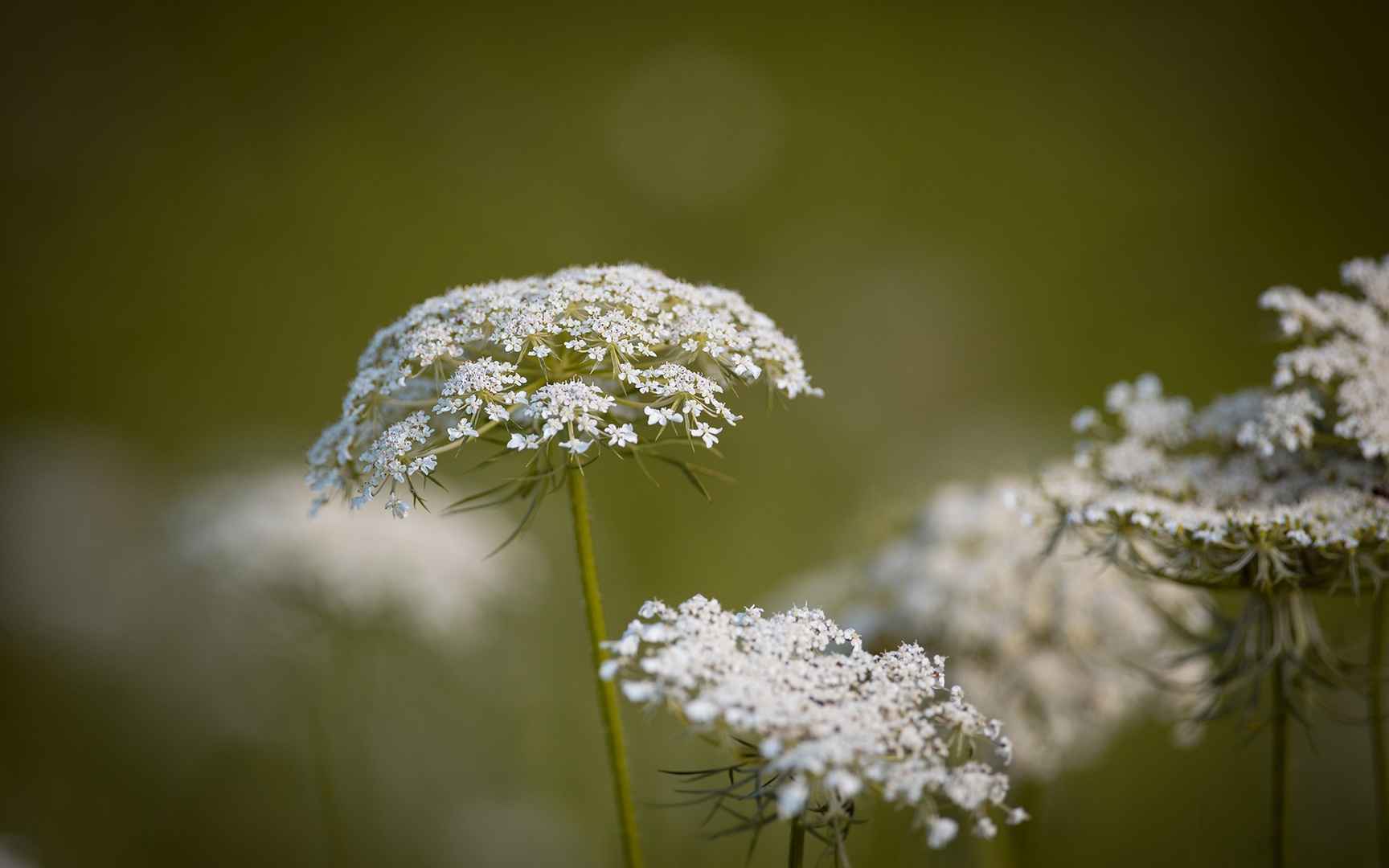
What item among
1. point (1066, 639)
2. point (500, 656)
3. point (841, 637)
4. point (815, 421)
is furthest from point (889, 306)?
point (841, 637)

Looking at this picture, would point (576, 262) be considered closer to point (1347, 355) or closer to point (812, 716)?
point (1347, 355)

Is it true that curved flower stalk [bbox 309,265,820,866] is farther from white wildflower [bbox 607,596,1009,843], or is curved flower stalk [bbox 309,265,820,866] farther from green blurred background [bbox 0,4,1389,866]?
green blurred background [bbox 0,4,1389,866]

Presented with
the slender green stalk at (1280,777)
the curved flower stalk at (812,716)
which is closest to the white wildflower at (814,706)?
the curved flower stalk at (812,716)

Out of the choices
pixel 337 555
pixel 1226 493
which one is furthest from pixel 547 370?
pixel 337 555

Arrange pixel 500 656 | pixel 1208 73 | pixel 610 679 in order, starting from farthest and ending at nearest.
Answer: pixel 1208 73
pixel 500 656
pixel 610 679

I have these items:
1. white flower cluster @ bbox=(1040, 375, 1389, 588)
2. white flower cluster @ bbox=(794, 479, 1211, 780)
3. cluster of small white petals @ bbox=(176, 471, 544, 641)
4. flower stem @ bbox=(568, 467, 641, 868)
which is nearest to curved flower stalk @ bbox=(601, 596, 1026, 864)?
flower stem @ bbox=(568, 467, 641, 868)

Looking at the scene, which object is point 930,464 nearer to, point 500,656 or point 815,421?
point 815,421
